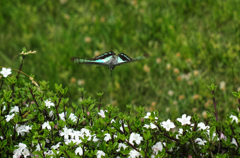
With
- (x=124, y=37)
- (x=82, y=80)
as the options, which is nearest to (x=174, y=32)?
(x=124, y=37)

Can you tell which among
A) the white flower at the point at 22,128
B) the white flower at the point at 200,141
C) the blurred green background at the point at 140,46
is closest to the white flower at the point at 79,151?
the white flower at the point at 22,128

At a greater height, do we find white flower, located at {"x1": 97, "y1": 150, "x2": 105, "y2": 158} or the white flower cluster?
the white flower cluster

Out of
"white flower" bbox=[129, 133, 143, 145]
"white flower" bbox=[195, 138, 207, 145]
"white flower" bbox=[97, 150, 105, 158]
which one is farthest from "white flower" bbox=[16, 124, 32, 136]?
"white flower" bbox=[195, 138, 207, 145]

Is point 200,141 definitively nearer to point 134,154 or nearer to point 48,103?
point 134,154

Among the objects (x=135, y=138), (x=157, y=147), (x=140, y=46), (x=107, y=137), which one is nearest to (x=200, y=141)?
(x=157, y=147)

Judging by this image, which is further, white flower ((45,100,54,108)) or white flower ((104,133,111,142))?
white flower ((45,100,54,108))

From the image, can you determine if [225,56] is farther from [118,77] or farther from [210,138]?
[210,138]

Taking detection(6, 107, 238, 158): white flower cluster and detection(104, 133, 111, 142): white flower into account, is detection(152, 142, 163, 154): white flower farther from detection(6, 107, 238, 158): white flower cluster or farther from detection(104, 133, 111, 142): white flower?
detection(104, 133, 111, 142): white flower

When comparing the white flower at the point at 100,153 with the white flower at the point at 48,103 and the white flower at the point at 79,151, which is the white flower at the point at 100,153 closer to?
the white flower at the point at 79,151
